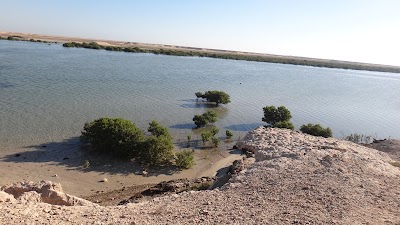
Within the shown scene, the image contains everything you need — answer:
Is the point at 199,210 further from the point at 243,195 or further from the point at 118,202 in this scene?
the point at 118,202

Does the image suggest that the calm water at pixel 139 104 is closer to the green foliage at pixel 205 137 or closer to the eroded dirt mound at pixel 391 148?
the green foliage at pixel 205 137

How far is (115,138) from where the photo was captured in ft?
72.5

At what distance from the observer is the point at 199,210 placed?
1073 centimetres

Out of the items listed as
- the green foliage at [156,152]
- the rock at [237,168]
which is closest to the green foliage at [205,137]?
the green foliage at [156,152]

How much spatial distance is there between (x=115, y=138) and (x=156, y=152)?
2.86m

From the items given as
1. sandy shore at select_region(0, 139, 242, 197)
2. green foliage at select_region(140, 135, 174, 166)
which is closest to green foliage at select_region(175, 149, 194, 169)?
sandy shore at select_region(0, 139, 242, 197)

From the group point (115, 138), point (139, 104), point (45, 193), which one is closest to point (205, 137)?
point (115, 138)

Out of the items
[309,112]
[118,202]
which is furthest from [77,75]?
[118,202]

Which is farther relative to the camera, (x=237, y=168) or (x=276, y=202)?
(x=237, y=168)

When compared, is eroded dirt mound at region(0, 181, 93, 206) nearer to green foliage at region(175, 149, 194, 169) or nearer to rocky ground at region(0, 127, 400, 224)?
rocky ground at region(0, 127, 400, 224)

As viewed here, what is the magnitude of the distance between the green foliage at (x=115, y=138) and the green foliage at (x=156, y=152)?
813 mm

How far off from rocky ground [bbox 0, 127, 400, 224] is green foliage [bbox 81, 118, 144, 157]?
912 centimetres

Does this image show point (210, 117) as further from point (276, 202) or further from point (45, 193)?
point (45, 193)

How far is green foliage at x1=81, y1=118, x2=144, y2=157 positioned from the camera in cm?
2192
